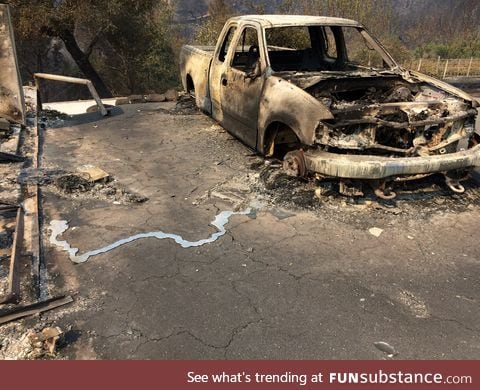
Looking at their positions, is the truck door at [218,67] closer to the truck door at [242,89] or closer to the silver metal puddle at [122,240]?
the truck door at [242,89]

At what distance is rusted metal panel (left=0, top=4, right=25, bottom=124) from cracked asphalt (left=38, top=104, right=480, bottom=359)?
2.77m

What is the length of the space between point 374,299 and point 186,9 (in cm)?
5302

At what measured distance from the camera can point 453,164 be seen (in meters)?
4.18

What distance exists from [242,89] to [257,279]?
2.96 m

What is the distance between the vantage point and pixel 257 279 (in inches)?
129

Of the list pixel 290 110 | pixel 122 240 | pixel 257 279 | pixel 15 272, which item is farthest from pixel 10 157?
pixel 257 279

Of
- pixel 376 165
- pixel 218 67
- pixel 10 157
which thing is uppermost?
pixel 218 67

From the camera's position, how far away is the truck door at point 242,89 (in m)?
5.11

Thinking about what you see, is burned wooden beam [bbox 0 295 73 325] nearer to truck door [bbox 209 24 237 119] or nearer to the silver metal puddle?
the silver metal puddle

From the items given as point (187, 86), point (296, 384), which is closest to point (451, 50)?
point (187, 86)

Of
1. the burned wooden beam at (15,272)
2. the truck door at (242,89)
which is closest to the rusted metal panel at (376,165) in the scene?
the truck door at (242,89)

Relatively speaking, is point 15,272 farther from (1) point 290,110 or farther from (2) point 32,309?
(1) point 290,110

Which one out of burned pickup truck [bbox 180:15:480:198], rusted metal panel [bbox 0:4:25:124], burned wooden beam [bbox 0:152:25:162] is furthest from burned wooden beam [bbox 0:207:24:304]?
rusted metal panel [bbox 0:4:25:124]

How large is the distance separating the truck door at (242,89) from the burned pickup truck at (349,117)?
0.04ft
